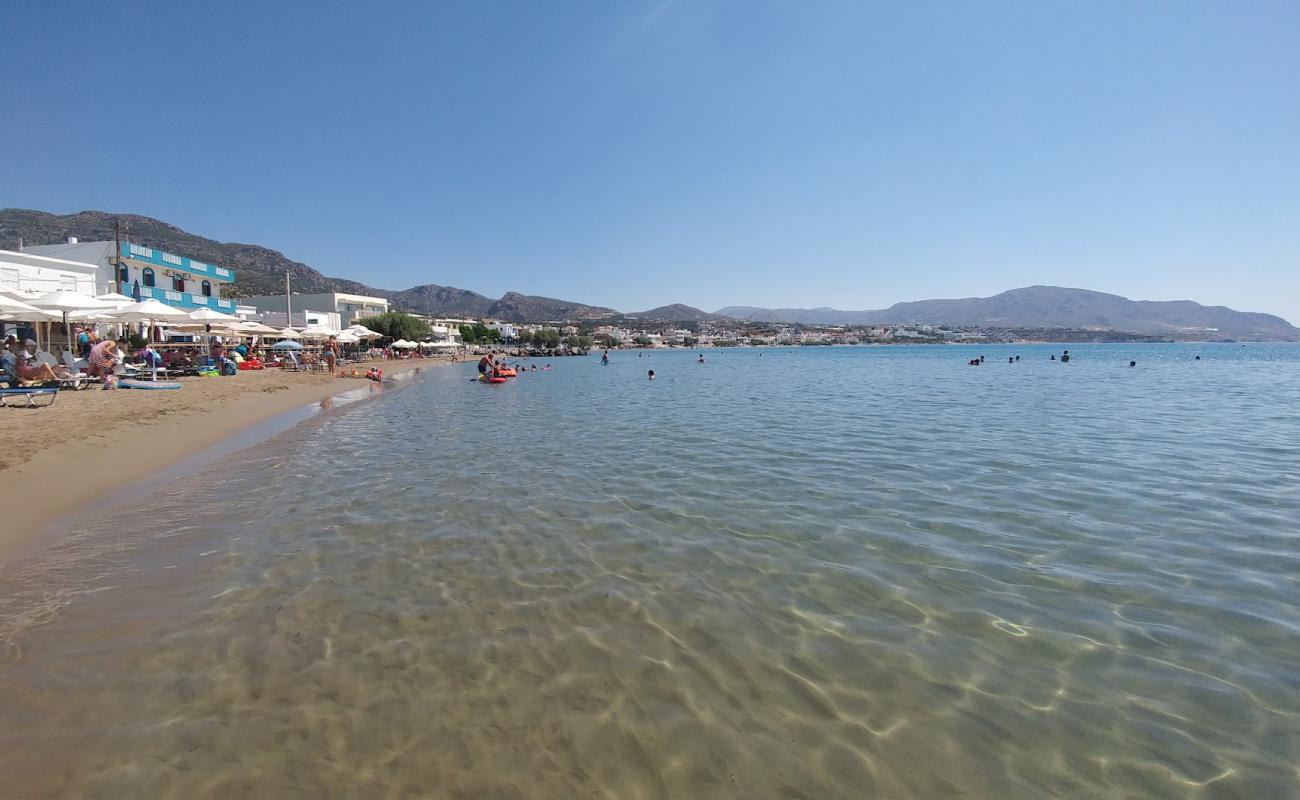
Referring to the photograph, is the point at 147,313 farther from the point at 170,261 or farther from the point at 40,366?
the point at 170,261

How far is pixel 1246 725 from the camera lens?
120 inches

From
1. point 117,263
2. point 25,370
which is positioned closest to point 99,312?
point 25,370

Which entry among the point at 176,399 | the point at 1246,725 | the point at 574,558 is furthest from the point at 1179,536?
the point at 176,399

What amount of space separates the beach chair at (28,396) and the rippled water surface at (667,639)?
9280mm

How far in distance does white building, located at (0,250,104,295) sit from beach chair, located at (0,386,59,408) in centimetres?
1632

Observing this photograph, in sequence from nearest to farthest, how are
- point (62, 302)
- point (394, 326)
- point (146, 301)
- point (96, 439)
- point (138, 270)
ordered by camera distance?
1. point (96, 439)
2. point (62, 302)
3. point (146, 301)
4. point (138, 270)
5. point (394, 326)

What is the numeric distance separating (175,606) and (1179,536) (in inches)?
357

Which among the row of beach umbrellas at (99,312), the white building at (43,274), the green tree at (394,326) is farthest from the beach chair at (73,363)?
the green tree at (394,326)

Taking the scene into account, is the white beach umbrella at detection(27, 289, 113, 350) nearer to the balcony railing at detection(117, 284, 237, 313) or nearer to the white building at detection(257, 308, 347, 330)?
the balcony railing at detection(117, 284, 237, 313)

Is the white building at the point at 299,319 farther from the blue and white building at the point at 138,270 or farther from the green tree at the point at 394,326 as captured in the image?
the blue and white building at the point at 138,270

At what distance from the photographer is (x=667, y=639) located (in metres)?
3.96

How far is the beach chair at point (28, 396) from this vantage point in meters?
13.0

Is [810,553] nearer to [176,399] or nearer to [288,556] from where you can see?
[288,556]

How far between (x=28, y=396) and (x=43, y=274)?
22738 mm
